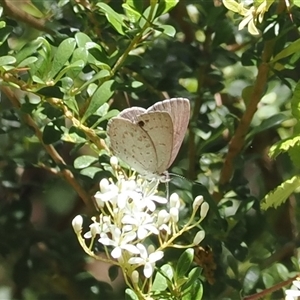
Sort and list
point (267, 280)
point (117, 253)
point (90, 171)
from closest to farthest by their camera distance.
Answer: point (117, 253) < point (90, 171) < point (267, 280)

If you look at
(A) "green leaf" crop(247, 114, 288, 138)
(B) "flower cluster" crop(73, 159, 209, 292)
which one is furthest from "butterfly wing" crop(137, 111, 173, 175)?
(A) "green leaf" crop(247, 114, 288, 138)

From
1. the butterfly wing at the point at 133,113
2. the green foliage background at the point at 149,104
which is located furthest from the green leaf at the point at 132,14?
the butterfly wing at the point at 133,113

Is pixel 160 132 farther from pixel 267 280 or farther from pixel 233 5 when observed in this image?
pixel 267 280

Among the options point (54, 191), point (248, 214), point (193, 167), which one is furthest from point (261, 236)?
point (54, 191)

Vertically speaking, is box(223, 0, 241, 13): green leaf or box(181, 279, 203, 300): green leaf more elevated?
box(223, 0, 241, 13): green leaf

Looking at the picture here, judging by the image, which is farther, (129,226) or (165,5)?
(165,5)

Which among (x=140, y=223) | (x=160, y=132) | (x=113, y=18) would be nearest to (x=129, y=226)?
(x=140, y=223)

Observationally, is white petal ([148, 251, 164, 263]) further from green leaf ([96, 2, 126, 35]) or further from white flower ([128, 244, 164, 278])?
green leaf ([96, 2, 126, 35])
